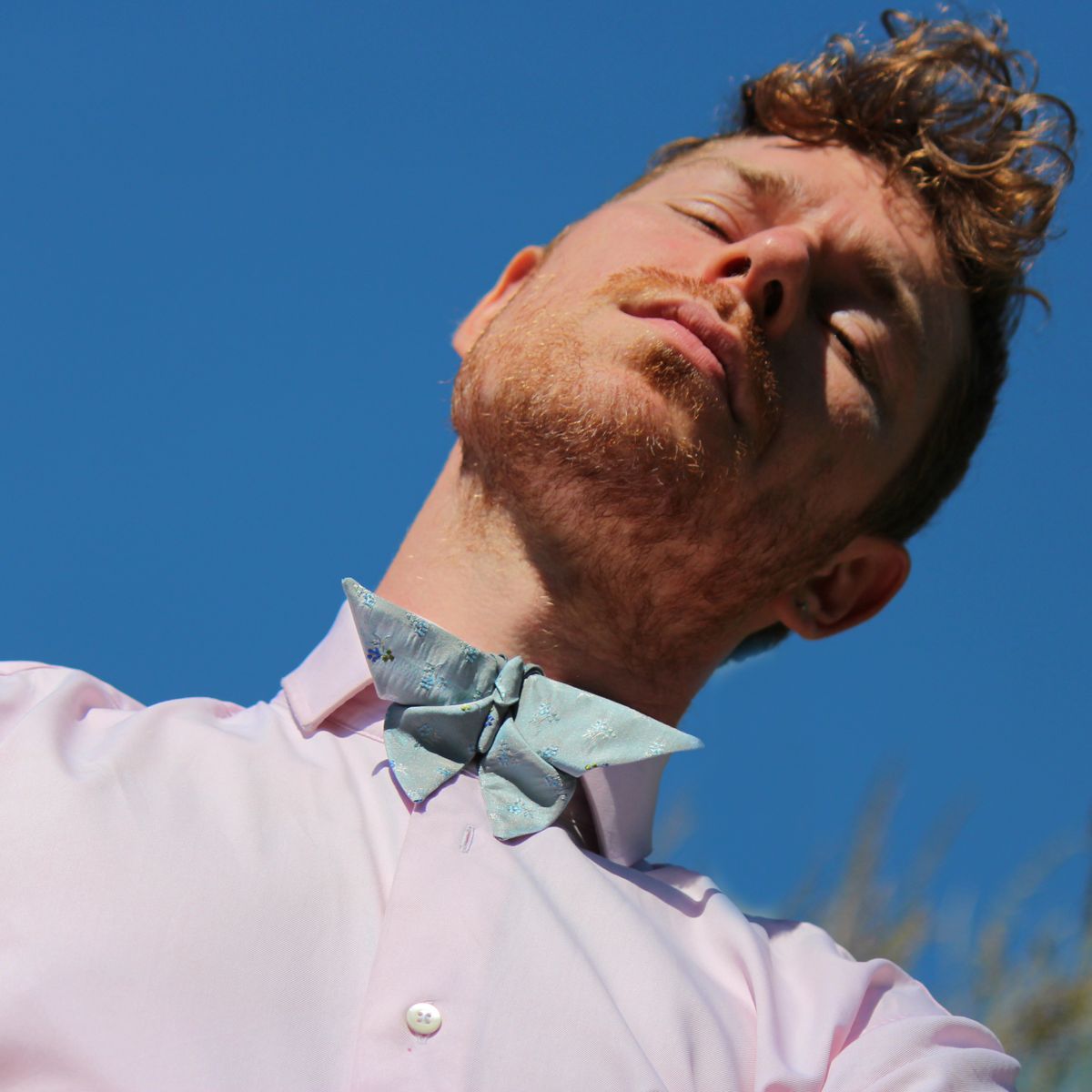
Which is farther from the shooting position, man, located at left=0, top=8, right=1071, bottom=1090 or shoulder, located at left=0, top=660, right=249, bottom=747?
shoulder, located at left=0, top=660, right=249, bottom=747

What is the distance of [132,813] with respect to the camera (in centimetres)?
139

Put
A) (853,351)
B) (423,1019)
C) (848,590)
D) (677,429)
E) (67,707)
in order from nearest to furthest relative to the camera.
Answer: (423,1019)
(67,707)
(677,429)
(853,351)
(848,590)

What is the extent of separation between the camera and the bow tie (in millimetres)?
1634

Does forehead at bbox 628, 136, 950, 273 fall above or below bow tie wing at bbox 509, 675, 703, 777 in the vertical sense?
above

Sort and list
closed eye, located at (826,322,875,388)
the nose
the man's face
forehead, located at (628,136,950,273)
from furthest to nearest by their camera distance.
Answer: forehead, located at (628,136,950,273)
closed eye, located at (826,322,875,388)
the nose
the man's face

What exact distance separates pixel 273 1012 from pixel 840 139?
1.95 m

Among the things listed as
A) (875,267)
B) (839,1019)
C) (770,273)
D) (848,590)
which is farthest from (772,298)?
(839,1019)

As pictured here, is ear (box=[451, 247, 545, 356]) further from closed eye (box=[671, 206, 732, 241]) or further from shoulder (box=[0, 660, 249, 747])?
shoulder (box=[0, 660, 249, 747])

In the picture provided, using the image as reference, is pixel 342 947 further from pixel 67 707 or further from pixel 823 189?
pixel 823 189

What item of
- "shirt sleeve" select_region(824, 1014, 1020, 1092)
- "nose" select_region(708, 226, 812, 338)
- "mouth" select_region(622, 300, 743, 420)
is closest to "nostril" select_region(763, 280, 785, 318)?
"nose" select_region(708, 226, 812, 338)

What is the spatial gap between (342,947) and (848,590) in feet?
4.48

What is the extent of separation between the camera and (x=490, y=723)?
1.70 metres

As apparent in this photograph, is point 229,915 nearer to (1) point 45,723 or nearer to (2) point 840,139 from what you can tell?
(1) point 45,723

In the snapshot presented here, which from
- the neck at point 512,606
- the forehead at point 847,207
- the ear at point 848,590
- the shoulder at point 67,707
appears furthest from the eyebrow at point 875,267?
the shoulder at point 67,707
